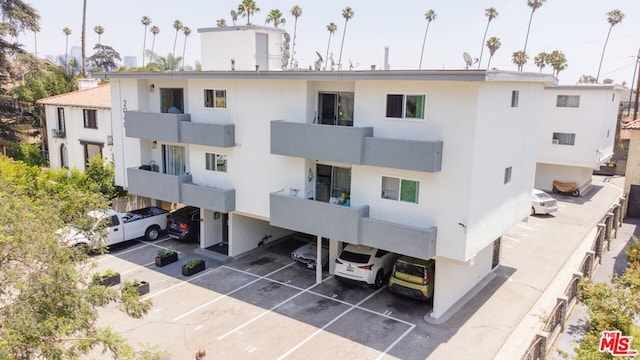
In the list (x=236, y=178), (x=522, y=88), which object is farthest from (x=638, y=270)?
(x=236, y=178)

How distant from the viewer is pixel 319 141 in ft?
55.8

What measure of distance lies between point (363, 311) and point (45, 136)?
3205cm

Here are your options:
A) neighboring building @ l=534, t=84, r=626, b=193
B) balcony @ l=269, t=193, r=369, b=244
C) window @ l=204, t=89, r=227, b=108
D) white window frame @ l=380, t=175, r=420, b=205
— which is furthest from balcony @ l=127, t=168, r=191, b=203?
neighboring building @ l=534, t=84, r=626, b=193

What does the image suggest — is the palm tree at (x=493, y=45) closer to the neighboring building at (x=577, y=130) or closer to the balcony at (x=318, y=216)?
the neighboring building at (x=577, y=130)

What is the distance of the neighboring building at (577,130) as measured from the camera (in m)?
33.5

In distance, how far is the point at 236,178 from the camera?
20.6m

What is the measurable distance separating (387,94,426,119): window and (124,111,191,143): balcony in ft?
32.8

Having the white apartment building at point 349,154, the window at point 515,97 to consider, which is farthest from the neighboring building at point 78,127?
the window at point 515,97

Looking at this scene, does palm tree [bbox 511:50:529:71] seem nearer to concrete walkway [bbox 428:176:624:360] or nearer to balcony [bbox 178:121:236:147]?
concrete walkway [bbox 428:176:624:360]

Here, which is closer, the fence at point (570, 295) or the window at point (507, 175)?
the fence at point (570, 295)

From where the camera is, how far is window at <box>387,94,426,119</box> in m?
15.5

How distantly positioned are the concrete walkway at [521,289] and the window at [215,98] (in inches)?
499

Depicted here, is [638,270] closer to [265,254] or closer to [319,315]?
[319,315]

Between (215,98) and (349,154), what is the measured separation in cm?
769
